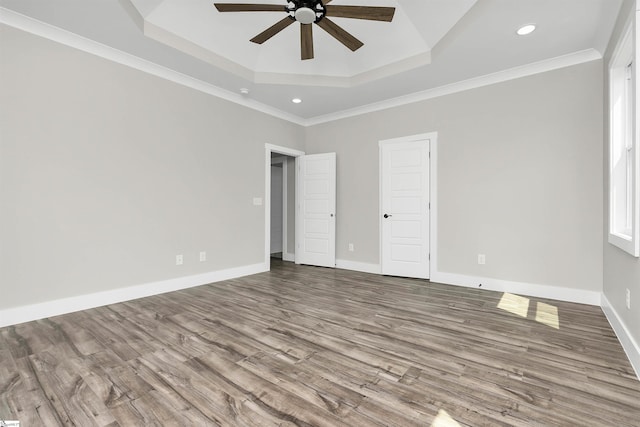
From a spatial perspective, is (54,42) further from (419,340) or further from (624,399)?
(624,399)

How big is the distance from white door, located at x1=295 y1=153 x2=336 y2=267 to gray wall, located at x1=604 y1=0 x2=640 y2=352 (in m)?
3.48

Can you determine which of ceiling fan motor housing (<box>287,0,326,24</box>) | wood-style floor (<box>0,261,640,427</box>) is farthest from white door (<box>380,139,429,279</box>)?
ceiling fan motor housing (<box>287,0,326,24</box>)

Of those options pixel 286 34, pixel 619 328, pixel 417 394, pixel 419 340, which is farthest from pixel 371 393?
pixel 286 34

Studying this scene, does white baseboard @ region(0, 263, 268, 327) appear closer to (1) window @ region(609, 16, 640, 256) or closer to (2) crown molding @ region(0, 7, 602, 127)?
(2) crown molding @ region(0, 7, 602, 127)

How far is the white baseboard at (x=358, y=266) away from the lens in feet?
16.3

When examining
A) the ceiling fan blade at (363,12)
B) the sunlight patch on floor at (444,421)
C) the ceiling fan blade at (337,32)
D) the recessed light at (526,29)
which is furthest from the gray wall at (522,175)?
the sunlight patch on floor at (444,421)

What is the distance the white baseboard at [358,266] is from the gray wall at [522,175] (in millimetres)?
1056

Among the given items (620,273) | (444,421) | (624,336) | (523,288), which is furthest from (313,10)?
(523,288)

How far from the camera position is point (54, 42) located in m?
2.98

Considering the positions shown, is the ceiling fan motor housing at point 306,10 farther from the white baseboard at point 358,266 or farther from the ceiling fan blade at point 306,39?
the white baseboard at point 358,266

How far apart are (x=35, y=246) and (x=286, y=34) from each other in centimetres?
349

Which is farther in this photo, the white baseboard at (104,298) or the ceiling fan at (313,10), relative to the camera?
the white baseboard at (104,298)

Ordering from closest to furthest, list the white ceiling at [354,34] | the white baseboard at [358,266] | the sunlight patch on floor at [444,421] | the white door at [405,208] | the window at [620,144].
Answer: the sunlight patch on floor at [444,421] → the window at [620,144] → the white ceiling at [354,34] → the white door at [405,208] → the white baseboard at [358,266]

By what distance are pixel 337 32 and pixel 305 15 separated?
38cm
